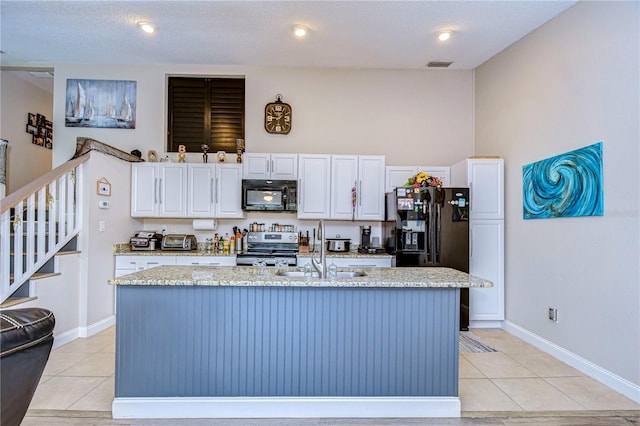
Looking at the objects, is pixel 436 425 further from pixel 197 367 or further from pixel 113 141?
pixel 113 141

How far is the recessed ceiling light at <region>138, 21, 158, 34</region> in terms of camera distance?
3.35 m

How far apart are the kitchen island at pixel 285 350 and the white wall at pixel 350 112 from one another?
2.90 metres

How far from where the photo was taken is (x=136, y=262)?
12.8 ft

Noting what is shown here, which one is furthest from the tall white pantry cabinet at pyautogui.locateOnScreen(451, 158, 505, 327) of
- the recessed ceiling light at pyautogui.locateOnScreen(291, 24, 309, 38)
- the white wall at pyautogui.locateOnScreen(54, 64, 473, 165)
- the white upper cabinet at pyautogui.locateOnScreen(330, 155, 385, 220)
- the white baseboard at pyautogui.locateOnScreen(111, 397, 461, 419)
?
the recessed ceiling light at pyautogui.locateOnScreen(291, 24, 309, 38)

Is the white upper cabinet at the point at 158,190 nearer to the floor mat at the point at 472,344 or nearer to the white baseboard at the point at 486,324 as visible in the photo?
the floor mat at the point at 472,344

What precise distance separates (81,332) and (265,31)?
3.72m

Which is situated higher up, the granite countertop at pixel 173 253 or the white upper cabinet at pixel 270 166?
the white upper cabinet at pixel 270 166

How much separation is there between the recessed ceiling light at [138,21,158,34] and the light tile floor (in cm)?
325

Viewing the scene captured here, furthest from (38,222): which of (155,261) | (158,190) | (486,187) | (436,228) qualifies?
(486,187)

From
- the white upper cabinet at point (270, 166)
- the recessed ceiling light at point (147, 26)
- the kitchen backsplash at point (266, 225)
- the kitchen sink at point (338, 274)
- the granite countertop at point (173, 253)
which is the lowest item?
the granite countertop at point (173, 253)

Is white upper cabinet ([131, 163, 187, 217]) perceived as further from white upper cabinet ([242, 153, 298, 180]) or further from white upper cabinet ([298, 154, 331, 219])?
white upper cabinet ([298, 154, 331, 219])

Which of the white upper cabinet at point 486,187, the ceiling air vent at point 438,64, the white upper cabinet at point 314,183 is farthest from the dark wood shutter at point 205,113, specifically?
the white upper cabinet at point 486,187

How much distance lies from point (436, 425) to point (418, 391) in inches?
8.0

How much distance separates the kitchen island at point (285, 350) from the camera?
1981mm
